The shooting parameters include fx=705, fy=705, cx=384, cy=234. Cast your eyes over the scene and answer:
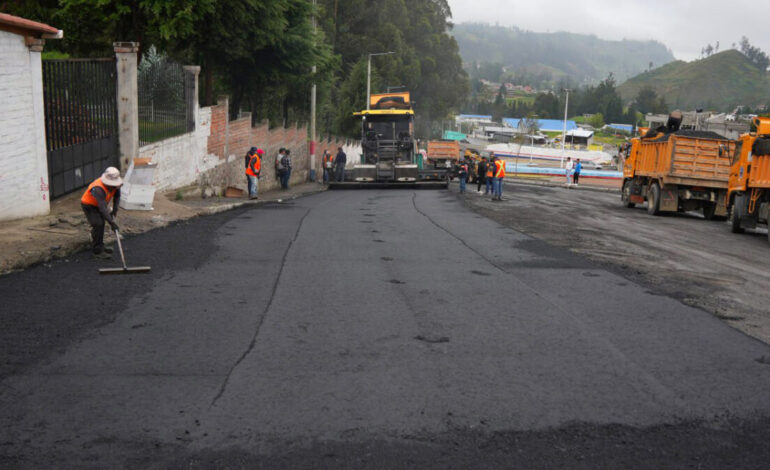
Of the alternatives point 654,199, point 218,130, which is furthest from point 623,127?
point 218,130

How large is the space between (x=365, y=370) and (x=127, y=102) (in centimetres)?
1230

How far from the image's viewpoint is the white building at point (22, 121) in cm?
1153

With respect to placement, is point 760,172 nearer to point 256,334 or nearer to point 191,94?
point 256,334

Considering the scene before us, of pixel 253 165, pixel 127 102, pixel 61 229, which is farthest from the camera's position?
pixel 253 165

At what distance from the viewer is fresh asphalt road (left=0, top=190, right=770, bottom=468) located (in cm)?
435

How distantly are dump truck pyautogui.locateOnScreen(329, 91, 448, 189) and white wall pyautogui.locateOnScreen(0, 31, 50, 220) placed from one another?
20.6 metres

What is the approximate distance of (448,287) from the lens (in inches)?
355

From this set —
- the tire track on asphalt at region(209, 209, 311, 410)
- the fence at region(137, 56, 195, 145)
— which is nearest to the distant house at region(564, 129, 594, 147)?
the fence at region(137, 56, 195, 145)

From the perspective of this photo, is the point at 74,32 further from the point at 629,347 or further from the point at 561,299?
the point at 629,347

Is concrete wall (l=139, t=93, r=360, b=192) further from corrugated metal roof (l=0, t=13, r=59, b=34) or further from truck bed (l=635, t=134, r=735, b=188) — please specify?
truck bed (l=635, t=134, r=735, b=188)

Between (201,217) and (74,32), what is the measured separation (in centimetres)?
827

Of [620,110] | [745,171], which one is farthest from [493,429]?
[620,110]

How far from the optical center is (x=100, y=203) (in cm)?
984

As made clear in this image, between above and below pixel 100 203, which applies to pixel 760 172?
above
